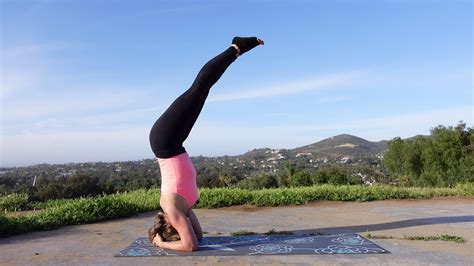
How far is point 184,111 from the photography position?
470 cm

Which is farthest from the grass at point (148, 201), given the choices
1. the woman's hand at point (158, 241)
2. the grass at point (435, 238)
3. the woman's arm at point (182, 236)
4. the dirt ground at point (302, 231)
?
the grass at point (435, 238)

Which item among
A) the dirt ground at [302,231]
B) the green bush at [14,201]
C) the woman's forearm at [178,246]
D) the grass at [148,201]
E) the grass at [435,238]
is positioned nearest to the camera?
the dirt ground at [302,231]

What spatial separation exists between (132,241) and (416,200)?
20.5ft

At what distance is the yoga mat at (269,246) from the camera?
14.6ft

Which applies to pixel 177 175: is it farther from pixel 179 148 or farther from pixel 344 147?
pixel 344 147

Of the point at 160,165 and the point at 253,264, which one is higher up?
the point at 160,165

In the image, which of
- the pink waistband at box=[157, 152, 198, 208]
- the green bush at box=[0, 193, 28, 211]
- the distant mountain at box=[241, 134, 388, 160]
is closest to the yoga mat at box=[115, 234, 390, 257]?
the pink waistband at box=[157, 152, 198, 208]

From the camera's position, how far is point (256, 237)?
534cm

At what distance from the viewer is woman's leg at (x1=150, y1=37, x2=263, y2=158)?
4.70 meters

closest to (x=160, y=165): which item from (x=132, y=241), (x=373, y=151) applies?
(x=132, y=241)

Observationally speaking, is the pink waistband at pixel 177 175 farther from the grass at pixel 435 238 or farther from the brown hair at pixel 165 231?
the grass at pixel 435 238

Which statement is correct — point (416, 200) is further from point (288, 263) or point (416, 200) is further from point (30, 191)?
point (30, 191)

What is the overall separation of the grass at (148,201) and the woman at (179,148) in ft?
7.50

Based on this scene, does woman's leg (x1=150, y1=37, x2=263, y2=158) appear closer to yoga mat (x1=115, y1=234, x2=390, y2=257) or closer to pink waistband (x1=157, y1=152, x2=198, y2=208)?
pink waistband (x1=157, y1=152, x2=198, y2=208)
